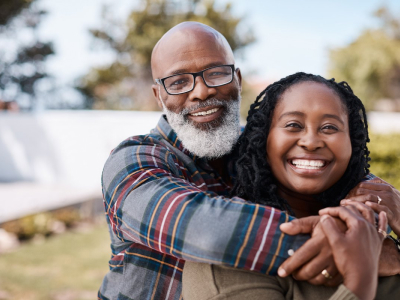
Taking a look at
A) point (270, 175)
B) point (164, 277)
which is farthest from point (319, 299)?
point (164, 277)

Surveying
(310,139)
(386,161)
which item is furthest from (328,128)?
(386,161)

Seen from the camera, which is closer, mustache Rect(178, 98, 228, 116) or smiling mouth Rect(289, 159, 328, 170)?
smiling mouth Rect(289, 159, 328, 170)

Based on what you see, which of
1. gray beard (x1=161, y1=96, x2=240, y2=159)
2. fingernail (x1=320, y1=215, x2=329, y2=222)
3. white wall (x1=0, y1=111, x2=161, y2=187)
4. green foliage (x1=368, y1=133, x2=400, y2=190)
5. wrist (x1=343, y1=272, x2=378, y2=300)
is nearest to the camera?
wrist (x1=343, y1=272, x2=378, y2=300)

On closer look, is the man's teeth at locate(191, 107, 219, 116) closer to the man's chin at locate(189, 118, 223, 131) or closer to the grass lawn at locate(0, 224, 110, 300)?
the man's chin at locate(189, 118, 223, 131)

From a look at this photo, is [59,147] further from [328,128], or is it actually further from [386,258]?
[386,258]

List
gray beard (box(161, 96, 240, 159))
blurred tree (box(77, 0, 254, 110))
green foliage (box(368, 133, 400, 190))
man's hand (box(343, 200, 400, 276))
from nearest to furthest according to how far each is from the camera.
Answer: man's hand (box(343, 200, 400, 276)) → gray beard (box(161, 96, 240, 159)) → green foliage (box(368, 133, 400, 190)) → blurred tree (box(77, 0, 254, 110))

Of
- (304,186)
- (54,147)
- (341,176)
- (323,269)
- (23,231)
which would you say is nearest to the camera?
(323,269)

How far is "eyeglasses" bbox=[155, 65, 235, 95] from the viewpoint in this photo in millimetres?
2393

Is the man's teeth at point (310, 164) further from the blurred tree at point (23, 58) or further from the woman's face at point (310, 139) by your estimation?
the blurred tree at point (23, 58)

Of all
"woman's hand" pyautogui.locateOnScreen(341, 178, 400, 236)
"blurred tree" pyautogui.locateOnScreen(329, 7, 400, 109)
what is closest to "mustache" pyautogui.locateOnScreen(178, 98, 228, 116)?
"woman's hand" pyautogui.locateOnScreen(341, 178, 400, 236)

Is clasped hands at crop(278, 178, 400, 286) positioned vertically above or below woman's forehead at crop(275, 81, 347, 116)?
below

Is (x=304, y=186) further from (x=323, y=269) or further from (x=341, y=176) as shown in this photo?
(x=323, y=269)

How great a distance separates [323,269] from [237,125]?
131 centimetres

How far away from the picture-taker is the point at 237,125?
8.33ft
